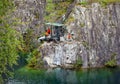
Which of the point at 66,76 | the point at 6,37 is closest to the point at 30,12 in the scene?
the point at 66,76

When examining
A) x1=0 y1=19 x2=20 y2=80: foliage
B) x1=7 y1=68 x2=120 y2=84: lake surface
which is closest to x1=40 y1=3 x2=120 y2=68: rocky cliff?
x1=7 y1=68 x2=120 y2=84: lake surface

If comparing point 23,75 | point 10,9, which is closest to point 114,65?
point 23,75

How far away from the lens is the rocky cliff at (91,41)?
7631 cm

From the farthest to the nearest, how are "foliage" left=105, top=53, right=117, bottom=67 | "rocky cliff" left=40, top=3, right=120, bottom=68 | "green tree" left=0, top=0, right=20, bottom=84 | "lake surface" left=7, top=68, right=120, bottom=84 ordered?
"rocky cliff" left=40, top=3, right=120, bottom=68, "foliage" left=105, top=53, right=117, bottom=67, "lake surface" left=7, top=68, right=120, bottom=84, "green tree" left=0, top=0, right=20, bottom=84

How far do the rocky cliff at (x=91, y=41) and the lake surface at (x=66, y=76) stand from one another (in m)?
4.02

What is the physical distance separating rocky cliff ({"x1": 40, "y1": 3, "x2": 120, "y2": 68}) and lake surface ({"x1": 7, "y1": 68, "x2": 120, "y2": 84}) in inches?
158

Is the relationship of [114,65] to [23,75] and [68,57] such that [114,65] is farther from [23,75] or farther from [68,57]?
[23,75]

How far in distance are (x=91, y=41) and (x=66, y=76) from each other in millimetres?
14544

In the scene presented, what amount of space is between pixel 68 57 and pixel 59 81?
14.7 m

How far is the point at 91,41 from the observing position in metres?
78.7

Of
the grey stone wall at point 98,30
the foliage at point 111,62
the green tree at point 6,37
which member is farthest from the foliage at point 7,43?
the foliage at point 111,62

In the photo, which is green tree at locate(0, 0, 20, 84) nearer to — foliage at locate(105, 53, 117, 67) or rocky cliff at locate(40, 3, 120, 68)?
rocky cliff at locate(40, 3, 120, 68)

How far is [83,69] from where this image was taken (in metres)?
74.0

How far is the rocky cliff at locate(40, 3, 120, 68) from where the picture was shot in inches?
3004
